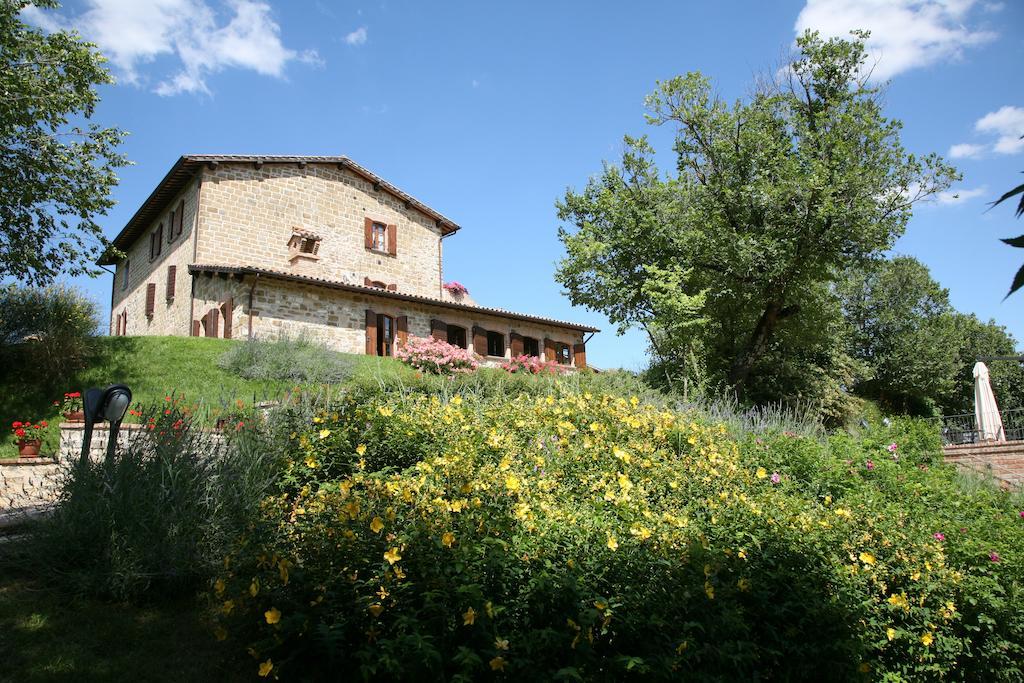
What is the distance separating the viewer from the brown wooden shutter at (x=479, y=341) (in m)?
22.3

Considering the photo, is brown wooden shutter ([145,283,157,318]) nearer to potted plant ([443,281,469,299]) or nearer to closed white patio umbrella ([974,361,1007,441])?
potted plant ([443,281,469,299])

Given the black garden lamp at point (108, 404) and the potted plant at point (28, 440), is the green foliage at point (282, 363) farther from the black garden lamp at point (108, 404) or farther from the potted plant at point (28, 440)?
the black garden lamp at point (108, 404)

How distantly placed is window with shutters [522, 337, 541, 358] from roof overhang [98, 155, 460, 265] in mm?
6024

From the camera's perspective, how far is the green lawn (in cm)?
345

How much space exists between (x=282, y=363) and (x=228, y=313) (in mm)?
3902

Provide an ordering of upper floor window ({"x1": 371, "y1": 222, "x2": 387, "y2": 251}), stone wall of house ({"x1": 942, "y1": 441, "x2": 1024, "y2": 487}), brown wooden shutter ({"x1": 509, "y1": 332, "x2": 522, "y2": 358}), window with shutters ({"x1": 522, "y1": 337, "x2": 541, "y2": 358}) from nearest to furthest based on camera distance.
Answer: stone wall of house ({"x1": 942, "y1": 441, "x2": 1024, "y2": 487}) → brown wooden shutter ({"x1": 509, "y1": 332, "x2": 522, "y2": 358}) → window with shutters ({"x1": 522, "y1": 337, "x2": 541, "y2": 358}) → upper floor window ({"x1": 371, "y1": 222, "x2": 387, "y2": 251})

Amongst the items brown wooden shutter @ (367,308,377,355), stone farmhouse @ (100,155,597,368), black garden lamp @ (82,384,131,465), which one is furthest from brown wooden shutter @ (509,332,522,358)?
Result: black garden lamp @ (82,384,131,465)

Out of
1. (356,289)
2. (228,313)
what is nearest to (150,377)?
(228,313)

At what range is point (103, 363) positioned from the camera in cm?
1408

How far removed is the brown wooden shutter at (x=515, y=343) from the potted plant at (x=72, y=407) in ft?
46.5

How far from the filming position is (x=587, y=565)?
370 cm

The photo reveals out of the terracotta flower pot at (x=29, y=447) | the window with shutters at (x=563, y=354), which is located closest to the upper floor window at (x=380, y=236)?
the window with shutters at (x=563, y=354)

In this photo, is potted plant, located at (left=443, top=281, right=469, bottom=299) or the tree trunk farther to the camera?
potted plant, located at (left=443, top=281, right=469, bottom=299)

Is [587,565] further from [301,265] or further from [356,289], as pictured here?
[301,265]
